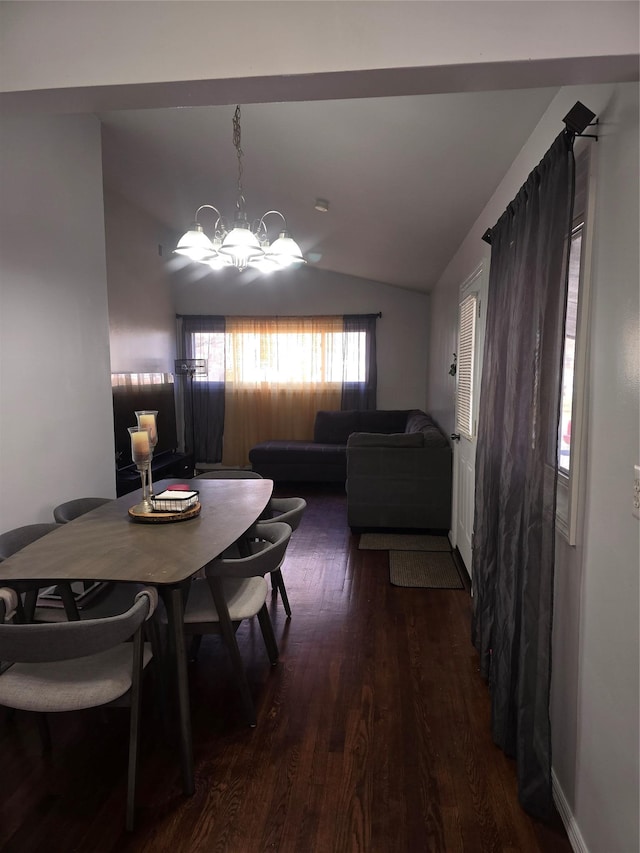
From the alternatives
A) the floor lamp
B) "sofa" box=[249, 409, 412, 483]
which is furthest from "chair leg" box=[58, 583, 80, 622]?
the floor lamp

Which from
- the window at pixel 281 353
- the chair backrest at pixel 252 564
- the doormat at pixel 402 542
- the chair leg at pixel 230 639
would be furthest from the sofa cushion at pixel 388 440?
the window at pixel 281 353

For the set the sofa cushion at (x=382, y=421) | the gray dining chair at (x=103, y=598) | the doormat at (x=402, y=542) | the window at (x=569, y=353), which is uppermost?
the window at (x=569, y=353)

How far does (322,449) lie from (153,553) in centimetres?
421

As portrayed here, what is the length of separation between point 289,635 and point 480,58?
259cm

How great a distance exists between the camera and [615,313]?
51.4 inches

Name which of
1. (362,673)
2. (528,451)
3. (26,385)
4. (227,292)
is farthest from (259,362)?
(528,451)

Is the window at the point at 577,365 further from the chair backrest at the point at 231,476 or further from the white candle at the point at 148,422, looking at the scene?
the chair backrest at the point at 231,476

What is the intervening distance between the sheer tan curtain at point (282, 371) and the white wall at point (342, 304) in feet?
0.77

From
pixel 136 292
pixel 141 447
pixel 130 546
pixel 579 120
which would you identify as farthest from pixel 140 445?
pixel 136 292

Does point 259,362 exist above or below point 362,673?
above

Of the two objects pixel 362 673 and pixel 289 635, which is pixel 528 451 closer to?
pixel 362 673

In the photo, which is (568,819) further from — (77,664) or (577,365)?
(77,664)

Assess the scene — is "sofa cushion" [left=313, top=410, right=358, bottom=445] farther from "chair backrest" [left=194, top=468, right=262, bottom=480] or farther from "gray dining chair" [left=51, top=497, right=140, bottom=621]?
"gray dining chair" [left=51, top=497, right=140, bottom=621]

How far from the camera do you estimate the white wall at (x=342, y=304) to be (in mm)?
6891
